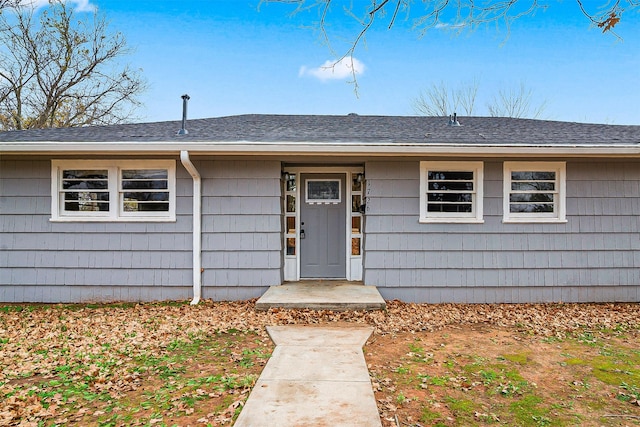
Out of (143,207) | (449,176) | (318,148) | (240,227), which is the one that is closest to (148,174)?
(143,207)

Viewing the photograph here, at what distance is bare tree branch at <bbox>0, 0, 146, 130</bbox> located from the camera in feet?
47.1

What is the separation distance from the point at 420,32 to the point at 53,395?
3941mm

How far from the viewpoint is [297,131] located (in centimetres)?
645

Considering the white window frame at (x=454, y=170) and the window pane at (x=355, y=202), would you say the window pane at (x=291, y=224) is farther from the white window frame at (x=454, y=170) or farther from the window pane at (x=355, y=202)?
the white window frame at (x=454, y=170)

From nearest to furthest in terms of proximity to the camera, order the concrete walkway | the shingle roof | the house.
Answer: the concrete walkway, the shingle roof, the house

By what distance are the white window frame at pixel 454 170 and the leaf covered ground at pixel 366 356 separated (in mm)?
1325

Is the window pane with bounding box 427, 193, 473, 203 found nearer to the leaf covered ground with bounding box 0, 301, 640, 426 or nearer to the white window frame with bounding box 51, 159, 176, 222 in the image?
the leaf covered ground with bounding box 0, 301, 640, 426

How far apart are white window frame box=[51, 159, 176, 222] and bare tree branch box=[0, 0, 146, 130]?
1190cm

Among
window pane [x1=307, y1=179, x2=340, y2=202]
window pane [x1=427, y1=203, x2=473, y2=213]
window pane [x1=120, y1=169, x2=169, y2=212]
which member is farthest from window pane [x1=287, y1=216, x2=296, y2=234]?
window pane [x1=427, y1=203, x2=473, y2=213]

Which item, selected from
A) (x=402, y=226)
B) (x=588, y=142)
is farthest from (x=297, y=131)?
(x=588, y=142)

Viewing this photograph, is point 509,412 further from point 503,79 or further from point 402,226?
point 503,79

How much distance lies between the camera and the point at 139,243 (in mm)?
5840

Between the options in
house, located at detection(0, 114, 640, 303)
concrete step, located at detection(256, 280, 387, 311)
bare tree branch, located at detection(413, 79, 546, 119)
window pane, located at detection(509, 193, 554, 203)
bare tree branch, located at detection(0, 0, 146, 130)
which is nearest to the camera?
concrete step, located at detection(256, 280, 387, 311)

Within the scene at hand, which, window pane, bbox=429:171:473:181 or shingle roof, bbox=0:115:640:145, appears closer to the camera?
shingle roof, bbox=0:115:640:145
